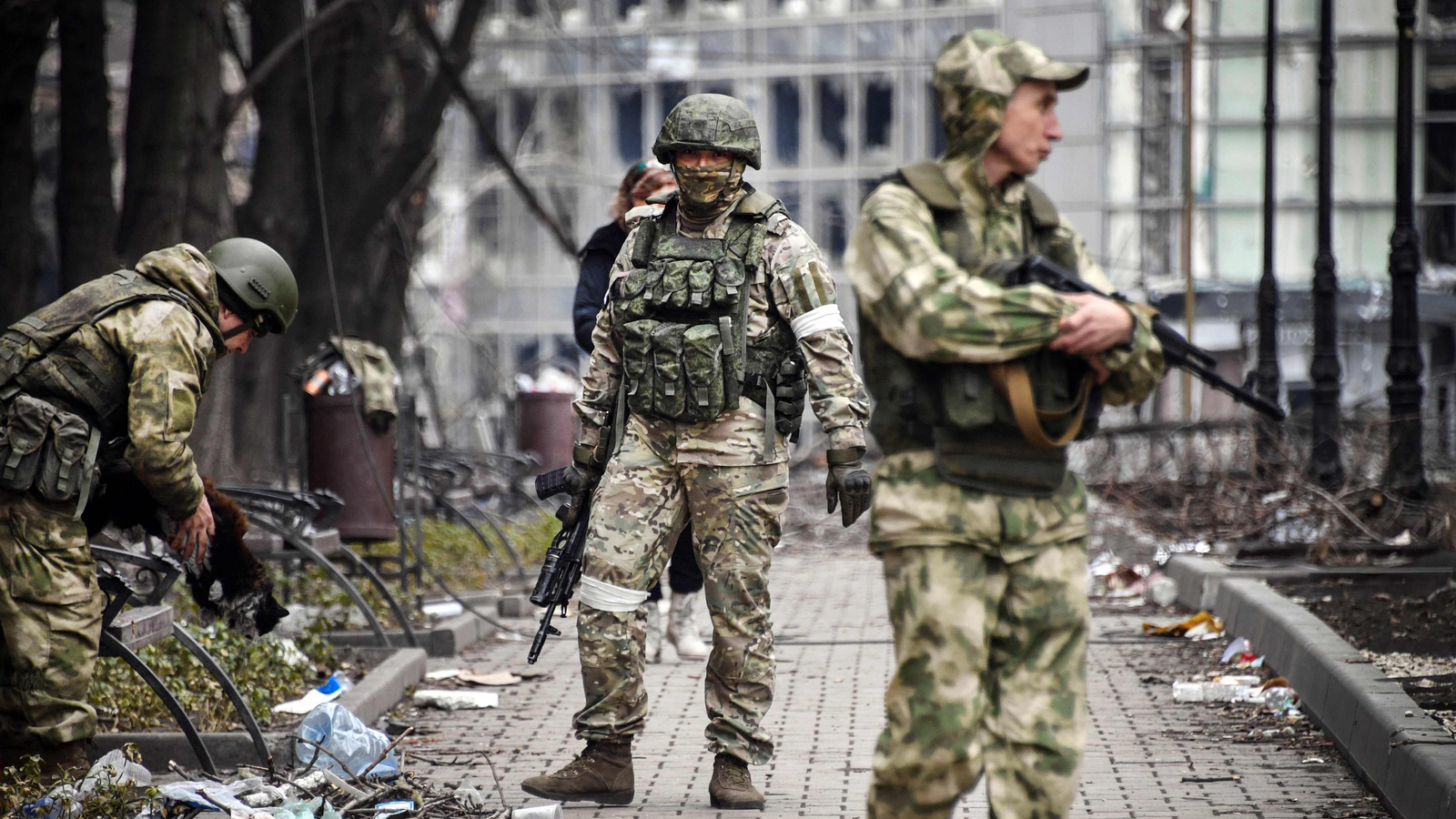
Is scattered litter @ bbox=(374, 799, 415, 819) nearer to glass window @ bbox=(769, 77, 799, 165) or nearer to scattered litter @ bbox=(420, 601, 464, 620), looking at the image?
scattered litter @ bbox=(420, 601, 464, 620)

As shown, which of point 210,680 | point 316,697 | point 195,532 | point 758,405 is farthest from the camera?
point 316,697

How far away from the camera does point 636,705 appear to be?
5656mm

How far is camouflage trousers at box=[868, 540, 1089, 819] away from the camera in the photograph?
3.92m

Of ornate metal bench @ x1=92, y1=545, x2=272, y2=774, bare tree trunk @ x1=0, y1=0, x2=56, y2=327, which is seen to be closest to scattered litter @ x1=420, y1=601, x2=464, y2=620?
bare tree trunk @ x1=0, y1=0, x2=56, y2=327

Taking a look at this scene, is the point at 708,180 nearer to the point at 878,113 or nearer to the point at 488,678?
the point at 488,678

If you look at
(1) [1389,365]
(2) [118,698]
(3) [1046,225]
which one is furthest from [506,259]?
(3) [1046,225]

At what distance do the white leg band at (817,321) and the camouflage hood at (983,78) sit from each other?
1558mm

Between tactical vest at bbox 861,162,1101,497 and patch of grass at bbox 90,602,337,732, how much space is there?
10.8 ft

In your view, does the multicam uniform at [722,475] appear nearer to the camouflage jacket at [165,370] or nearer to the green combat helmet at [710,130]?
the green combat helmet at [710,130]

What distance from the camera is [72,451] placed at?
507 centimetres

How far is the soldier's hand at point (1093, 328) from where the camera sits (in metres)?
3.77

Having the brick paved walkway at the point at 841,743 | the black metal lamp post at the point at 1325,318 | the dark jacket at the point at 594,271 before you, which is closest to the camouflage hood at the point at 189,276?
the brick paved walkway at the point at 841,743

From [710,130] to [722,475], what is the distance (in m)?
1.11

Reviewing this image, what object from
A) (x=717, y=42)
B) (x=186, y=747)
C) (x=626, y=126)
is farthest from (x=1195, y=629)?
(x=626, y=126)
